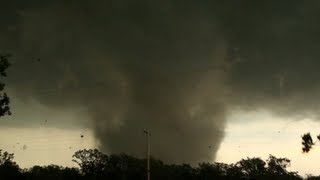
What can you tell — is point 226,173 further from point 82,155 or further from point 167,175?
point 82,155

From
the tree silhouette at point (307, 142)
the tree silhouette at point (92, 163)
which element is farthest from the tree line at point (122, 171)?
the tree silhouette at point (307, 142)

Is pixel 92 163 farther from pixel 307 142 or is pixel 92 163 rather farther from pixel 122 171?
pixel 307 142

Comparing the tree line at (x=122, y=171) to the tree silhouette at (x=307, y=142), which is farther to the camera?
the tree line at (x=122, y=171)

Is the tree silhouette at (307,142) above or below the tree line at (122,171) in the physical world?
below

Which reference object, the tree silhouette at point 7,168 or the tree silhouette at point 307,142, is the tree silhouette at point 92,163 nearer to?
the tree silhouette at point 7,168

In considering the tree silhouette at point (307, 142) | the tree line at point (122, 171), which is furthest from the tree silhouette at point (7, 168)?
the tree silhouette at point (307, 142)

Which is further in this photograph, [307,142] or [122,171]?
[122,171]

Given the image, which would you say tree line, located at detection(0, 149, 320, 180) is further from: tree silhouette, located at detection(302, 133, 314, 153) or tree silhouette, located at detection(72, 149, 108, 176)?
tree silhouette, located at detection(302, 133, 314, 153)

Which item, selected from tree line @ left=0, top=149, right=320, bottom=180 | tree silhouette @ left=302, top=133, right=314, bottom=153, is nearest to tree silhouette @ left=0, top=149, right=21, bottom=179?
tree line @ left=0, top=149, right=320, bottom=180

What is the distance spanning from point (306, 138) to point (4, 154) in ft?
323

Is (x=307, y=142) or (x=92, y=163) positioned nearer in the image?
(x=307, y=142)

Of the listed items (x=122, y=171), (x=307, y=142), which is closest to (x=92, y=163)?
(x=122, y=171)

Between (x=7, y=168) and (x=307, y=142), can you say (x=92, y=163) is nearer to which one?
(x=7, y=168)

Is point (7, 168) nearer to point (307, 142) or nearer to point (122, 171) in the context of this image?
point (122, 171)
